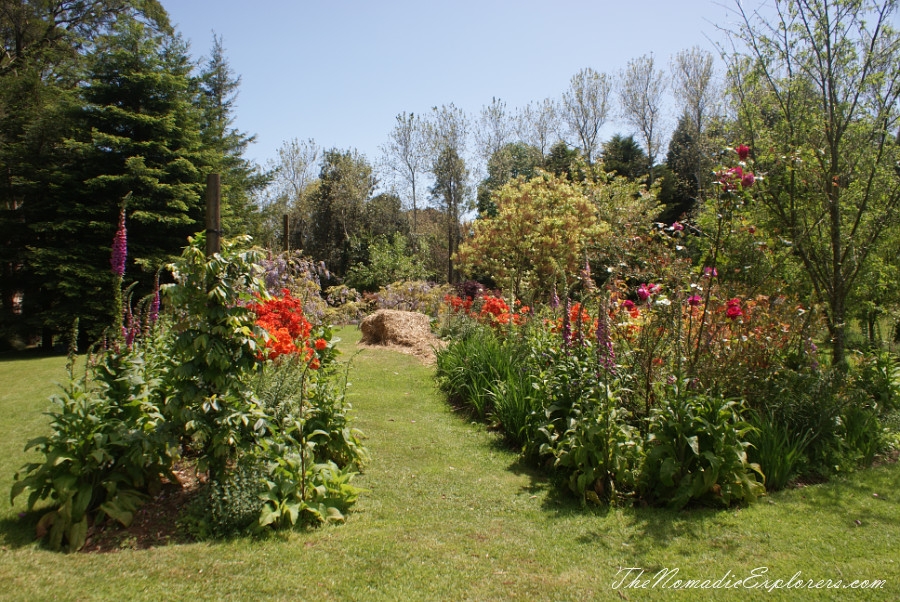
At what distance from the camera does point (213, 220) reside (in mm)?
3404

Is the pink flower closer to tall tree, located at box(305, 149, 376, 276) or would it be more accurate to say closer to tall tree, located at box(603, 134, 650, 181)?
tall tree, located at box(305, 149, 376, 276)

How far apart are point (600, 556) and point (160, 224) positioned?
38.4 ft

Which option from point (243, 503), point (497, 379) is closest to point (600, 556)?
point (243, 503)

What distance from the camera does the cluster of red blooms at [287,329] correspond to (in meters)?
4.06

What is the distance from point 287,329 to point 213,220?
4.62 feet

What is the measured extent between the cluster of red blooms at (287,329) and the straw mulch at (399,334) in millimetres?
4341

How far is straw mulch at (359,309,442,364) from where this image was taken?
30.5ft

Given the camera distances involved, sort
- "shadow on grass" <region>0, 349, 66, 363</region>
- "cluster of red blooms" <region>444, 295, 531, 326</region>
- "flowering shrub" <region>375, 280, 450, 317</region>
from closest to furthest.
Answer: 1. "cluster of red blooms" <region>444, 295, 531, 326</region>
2. "shadow on grass" <region>0, 349, 66, 363</region>
3. "flowering shrub" <region>375, 280, 450, 317</region>

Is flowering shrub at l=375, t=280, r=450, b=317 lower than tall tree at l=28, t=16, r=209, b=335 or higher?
lower

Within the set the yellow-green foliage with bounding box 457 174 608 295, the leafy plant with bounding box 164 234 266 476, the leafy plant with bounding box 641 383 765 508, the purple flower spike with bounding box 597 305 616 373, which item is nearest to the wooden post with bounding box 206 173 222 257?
the leafy plant with bounding box 164 234 266 476

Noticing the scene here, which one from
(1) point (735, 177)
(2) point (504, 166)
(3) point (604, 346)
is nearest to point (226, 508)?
(3) point (604, 346)

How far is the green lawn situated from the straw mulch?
5.22 metres

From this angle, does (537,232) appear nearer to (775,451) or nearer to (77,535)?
(775,451)

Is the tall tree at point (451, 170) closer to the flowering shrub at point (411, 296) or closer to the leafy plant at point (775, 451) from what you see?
the flowering shrub at point (411, 296)
